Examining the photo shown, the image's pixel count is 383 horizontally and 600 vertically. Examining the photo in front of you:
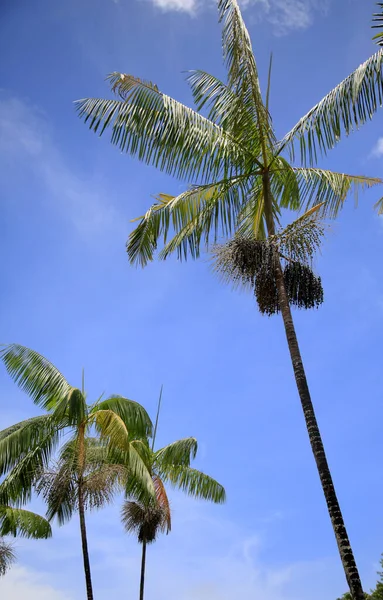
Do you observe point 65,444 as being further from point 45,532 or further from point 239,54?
point 239,54

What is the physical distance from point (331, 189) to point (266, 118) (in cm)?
179

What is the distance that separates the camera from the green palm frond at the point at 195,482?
19.1 metres

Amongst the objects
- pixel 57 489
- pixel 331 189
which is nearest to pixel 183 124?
pixel 331 189

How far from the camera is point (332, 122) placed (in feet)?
34.4

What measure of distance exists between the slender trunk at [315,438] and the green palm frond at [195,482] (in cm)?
1054

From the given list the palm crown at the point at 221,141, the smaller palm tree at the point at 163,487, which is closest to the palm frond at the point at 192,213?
the palm crown at the point at 221,141

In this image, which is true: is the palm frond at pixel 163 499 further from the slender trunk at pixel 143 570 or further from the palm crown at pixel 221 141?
the palm crown at pixel 221 141

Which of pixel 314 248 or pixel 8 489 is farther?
pixel 8 489

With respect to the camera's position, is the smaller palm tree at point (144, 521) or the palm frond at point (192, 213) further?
the smaller palm tree at point (144, 521)

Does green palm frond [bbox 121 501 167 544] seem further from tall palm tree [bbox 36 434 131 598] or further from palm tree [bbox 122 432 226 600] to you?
tall palm tree [bbox 36 434 131 598]

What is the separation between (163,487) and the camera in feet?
60.3

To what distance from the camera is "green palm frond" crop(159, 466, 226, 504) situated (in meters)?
19.1

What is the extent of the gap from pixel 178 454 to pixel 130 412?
3.17 metres

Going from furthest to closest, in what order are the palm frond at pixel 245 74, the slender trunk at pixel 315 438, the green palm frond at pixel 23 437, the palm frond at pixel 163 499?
the palm frond at pixel 163 499
the green palm frond at pixel 23 437
the palm frond at pixel 245 74
the slender trunk at pixel 315 438
